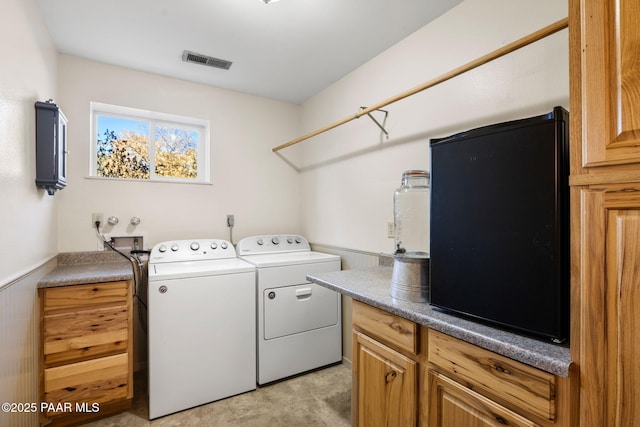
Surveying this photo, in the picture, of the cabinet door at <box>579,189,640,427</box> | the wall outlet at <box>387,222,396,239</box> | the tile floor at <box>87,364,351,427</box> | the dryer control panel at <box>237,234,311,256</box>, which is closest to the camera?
the cabinet door at <box>579,189,640,427</box>

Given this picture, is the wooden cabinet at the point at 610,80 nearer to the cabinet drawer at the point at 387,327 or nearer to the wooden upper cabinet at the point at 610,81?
the wooden upper cabinet at the point at 610,81

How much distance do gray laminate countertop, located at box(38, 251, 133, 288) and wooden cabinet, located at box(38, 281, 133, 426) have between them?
1.7 inches

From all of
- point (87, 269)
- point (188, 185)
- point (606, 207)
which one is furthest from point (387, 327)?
point (188, 185)

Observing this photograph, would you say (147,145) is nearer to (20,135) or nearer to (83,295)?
(20,135)

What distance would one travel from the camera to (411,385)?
3.86ft

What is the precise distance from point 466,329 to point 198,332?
5.60 ft

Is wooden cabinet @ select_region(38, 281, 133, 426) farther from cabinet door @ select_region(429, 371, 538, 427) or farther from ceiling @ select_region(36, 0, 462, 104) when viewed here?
cabinet door @ select_region(429, 371, 538, 427)

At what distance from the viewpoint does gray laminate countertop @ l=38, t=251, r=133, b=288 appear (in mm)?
1742

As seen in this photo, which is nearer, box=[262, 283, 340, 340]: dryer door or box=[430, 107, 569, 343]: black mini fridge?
box=[430, 107, 569, 343]: black mini fridge

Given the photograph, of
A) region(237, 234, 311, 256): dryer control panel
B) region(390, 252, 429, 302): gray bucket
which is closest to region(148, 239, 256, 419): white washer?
region(237, 234, 311, 256): dryer control panel

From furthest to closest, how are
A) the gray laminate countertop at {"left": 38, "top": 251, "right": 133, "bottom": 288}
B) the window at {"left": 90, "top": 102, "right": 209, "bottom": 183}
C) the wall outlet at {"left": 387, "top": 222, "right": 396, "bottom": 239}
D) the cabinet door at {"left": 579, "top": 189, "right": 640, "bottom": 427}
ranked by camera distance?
1. the window at {"left": 90, "top": 102, "right": 209, "bottom": 183}
2. the wall outlet at {"left": 387, "top": 222, "right": 396, "bottom": 239}
3. the gray laminate countertop at {"left": 38, "top": 251, "right": 133, "bottom": 288}
4. the cabinet door at {"left": 579, "top": 189, "right": 640, "bottom": 427}

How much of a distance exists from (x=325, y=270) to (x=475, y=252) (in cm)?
160

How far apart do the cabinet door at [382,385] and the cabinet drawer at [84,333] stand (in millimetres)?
1469

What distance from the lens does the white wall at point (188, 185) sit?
2285mm
